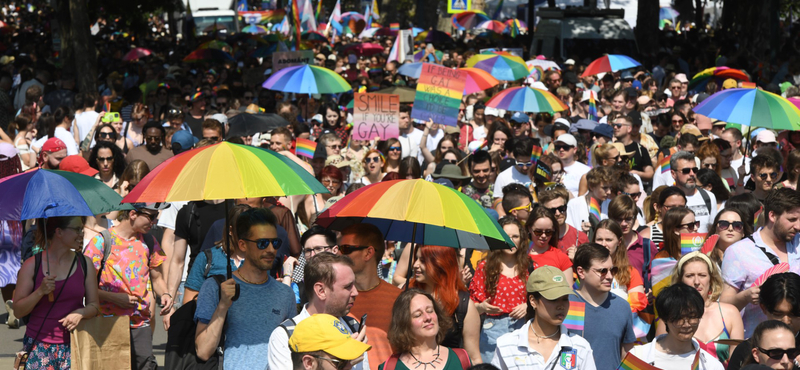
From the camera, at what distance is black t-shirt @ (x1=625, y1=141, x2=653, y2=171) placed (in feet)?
35.2

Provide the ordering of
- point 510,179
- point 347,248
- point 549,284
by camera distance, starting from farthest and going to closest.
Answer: point 510,179 → point 347,248 → point 549,284

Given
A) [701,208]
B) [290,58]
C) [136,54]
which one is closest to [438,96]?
[290,58]

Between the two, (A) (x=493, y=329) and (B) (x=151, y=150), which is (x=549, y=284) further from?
(B) (x=151, y=150)

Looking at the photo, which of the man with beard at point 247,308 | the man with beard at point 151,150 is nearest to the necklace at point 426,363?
the man with beard at point 247,308

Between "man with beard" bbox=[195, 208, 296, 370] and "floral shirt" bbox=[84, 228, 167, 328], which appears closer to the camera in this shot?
"man with beard" bbox=[195, 208, 296, 370]

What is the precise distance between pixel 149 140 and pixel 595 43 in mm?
17990

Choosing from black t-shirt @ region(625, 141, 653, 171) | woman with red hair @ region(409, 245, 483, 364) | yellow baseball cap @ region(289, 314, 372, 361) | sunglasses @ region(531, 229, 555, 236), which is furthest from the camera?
→ black t-shirt @ region(625, 141, 653, 171)

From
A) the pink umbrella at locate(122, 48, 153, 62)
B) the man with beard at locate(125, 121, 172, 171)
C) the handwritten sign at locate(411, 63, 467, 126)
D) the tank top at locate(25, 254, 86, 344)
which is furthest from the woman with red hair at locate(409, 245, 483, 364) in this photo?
the pink umbrella at locate(122, 48, 153, 62)

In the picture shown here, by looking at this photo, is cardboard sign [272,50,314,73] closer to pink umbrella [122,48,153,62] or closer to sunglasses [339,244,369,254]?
sunglasses [339,244,369,254]

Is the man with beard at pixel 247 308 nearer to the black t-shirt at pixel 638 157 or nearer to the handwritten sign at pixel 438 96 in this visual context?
the black t-shirt at pixel 638 157

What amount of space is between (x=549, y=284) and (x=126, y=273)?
2.74 meters

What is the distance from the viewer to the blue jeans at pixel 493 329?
593 centimetres

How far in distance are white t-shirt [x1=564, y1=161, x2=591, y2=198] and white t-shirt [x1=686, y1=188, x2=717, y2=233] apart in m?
1.27

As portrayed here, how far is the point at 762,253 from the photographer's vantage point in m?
5.95
